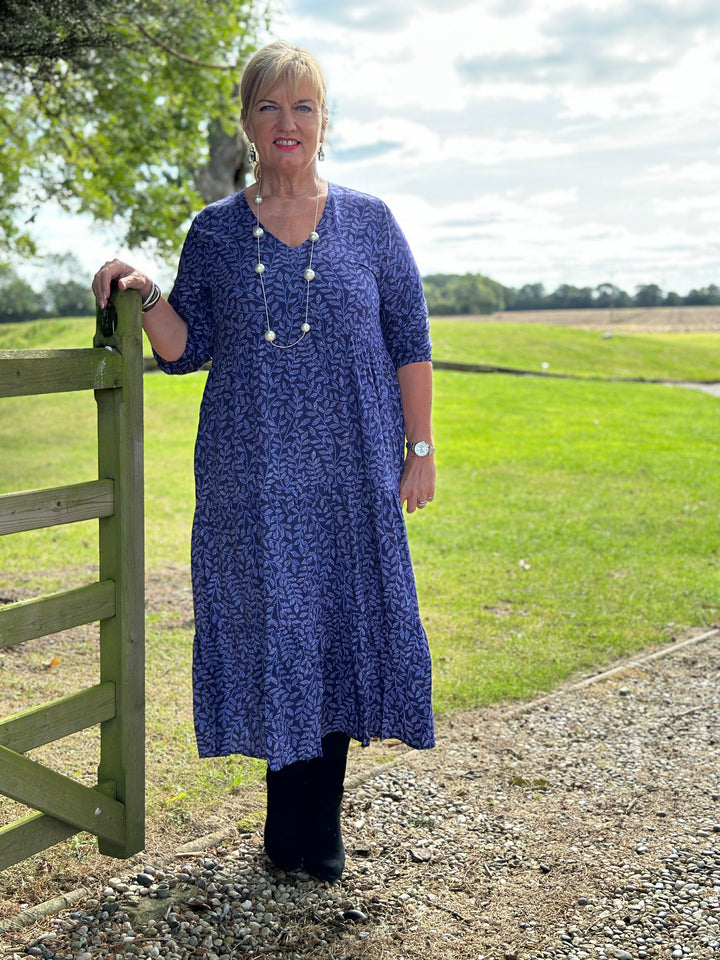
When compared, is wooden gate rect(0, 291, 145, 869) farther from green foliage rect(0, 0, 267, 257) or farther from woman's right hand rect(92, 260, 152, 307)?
green foliage rect(0, 0, 267, 257)

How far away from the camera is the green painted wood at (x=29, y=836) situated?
280 cm

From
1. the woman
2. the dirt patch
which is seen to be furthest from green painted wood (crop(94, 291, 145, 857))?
the dirt patch

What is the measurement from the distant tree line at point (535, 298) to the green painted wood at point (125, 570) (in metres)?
44.1

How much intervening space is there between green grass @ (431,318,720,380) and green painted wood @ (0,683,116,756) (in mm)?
25274

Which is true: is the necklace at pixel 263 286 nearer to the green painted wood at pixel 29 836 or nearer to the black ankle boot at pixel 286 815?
the black ankle boot at pixel 286 815

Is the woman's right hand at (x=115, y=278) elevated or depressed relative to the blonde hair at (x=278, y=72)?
depressed

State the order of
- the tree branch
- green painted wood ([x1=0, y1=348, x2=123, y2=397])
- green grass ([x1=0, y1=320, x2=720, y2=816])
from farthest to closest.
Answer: the tree branch < green grass ([x1=0, y1=320, x2=720, y2=816]) < green painted wood ([x1=0, y1=348, x2=123, y2=397])

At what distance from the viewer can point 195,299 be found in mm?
3111

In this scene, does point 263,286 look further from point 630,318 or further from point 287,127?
point 630,318

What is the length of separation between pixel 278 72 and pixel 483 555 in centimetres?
606

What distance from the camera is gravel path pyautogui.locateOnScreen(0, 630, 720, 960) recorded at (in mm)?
2949

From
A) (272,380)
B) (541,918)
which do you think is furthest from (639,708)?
(272,380)

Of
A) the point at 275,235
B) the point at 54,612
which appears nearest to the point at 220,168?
the point at 275,235

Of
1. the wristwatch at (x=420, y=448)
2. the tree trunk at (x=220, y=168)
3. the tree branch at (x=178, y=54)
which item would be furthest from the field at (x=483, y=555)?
the tree branch at (x=178, y=54)
